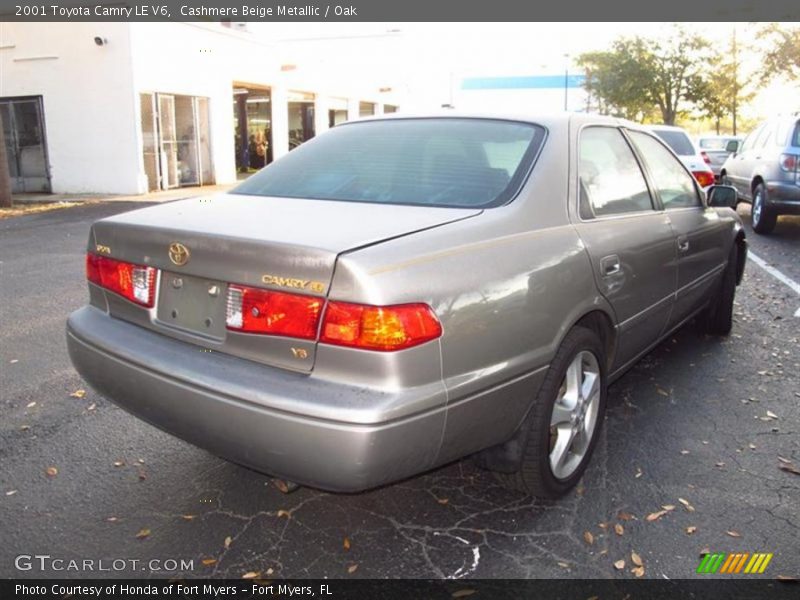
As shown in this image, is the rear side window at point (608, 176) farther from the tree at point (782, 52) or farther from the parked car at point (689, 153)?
the tree at point (782, 52)

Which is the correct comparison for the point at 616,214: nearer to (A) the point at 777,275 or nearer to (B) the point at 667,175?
(B) the point at 667,175

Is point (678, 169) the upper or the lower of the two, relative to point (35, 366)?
upper

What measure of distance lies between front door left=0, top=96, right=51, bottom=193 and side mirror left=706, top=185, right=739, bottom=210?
708 inches

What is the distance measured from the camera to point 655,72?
43.6 m

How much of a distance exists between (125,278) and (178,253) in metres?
0.42

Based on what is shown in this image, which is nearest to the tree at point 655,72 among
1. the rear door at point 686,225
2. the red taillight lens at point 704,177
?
the red taillight lens at point 704,177

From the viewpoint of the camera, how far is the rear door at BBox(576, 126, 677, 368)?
3254 millimetres

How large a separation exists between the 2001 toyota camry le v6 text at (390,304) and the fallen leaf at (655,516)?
0.34 metres

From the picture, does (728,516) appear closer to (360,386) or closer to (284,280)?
(360,386)

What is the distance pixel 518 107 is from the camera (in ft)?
12.2

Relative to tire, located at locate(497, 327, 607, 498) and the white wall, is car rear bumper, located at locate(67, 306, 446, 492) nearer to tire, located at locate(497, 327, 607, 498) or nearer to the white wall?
tire, located at locate(497, 327, 607, 498)

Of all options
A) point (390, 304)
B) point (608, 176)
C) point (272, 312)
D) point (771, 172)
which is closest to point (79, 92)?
point (771, 172)
